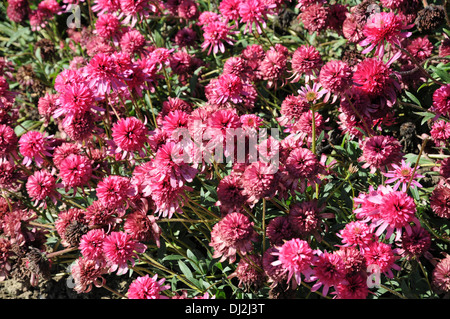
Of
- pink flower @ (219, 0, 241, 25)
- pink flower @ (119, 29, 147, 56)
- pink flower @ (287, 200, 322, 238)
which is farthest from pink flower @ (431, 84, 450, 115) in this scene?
pink flower @ (119, 29, 147, 56)

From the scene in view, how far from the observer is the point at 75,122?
2.77m

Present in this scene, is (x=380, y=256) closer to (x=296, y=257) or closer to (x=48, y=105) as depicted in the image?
(x=296, y=257)

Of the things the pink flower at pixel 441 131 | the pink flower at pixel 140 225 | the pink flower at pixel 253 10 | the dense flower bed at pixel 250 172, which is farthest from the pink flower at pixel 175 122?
the pink flower at pixel 441 131

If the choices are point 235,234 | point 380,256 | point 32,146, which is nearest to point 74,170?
point 32,146

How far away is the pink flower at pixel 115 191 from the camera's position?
2535mm

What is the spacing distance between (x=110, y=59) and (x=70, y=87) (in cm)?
27

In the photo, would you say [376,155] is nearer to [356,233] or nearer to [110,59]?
[356,233]

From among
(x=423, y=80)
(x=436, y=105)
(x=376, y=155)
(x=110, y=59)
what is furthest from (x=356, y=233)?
(x=110, y=59)

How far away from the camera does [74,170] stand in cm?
277

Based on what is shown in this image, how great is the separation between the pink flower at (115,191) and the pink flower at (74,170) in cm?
26

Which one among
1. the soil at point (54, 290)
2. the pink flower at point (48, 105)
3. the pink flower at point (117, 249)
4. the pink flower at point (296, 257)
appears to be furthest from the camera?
the pink flower at point (48, 105)

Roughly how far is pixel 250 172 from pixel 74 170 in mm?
1103

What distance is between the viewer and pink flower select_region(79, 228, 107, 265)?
2.46 m

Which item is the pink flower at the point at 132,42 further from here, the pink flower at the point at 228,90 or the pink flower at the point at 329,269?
the pink flower at the point at 329,269
